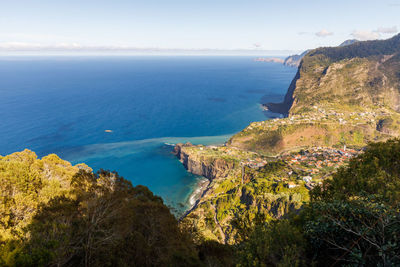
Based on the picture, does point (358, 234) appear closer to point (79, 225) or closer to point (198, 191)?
point (79, 225)

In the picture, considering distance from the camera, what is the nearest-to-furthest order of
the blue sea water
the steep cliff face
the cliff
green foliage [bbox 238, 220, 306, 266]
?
1. green foliage [bbox 238, 220, 306, 266]
2. the cliff
3. the blue sea water
4. the steep cliff face

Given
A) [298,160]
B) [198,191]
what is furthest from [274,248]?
[298,160]

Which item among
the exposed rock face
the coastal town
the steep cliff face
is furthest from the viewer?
the steep cliff face

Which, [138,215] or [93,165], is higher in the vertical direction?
[138,215]

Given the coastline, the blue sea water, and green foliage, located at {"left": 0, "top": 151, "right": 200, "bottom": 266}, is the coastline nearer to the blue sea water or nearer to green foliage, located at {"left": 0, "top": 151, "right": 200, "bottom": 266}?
the blue sea water

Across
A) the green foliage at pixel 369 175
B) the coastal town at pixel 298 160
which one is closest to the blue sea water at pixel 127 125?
the coastal town at pixel 298 160

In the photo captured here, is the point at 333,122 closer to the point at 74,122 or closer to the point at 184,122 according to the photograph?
the point at 184,122

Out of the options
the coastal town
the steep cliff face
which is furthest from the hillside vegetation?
the steep cliff face

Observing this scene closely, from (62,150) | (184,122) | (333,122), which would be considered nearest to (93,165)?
(62,150)

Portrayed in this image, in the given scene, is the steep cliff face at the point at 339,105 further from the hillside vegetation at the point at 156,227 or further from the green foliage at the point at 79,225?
the green foliage at the point at 79,225
